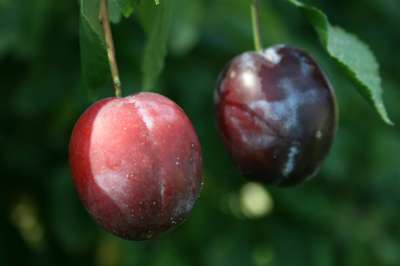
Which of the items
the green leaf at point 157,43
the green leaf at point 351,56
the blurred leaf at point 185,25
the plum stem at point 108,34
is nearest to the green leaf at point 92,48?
the plum stem at point 108,34

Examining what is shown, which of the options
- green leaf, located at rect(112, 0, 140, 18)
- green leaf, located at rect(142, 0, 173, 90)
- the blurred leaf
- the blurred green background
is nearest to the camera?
green leaf, located at rect(112, 0, 140, 18)

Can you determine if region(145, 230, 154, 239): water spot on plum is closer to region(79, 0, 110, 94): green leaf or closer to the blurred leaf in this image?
region(79, 0, 110, 94): green leaf

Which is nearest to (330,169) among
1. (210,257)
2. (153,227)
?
(210,257)

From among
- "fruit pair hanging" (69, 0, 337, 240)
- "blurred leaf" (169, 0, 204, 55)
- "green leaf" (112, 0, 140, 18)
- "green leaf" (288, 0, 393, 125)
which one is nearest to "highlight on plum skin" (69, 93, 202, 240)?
"fruit pair hanging" (69, 0, 337, 240)

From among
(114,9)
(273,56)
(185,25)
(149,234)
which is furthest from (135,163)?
(185,25)

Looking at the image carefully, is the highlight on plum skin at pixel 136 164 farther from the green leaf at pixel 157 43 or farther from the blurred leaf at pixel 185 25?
the blurred leaf at pixel 185 25

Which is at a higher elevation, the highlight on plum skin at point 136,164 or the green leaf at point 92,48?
the green leaf at point 92,48

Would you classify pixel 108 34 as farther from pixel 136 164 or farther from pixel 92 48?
pixel 136 164
